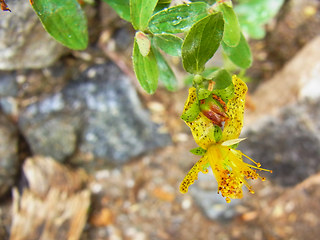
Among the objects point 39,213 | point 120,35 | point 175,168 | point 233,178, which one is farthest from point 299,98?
point 39,213

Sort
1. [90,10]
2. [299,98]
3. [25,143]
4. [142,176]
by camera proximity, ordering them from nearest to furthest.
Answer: [90,10] < [299,98] < [25,143] < [142,176]

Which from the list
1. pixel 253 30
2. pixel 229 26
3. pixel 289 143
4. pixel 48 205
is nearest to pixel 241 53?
pixel 229 26

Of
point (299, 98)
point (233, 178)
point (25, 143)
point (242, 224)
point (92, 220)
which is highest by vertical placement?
point (233, 178)

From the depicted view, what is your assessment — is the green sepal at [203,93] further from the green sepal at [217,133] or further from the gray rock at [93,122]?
the gray rock at [93,122]

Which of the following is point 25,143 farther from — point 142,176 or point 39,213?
point 142,176


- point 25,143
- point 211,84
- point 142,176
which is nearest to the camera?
point 211,84

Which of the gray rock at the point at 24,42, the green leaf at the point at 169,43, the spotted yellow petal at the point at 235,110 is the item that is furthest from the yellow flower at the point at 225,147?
the gray rock at the point at 24,42
